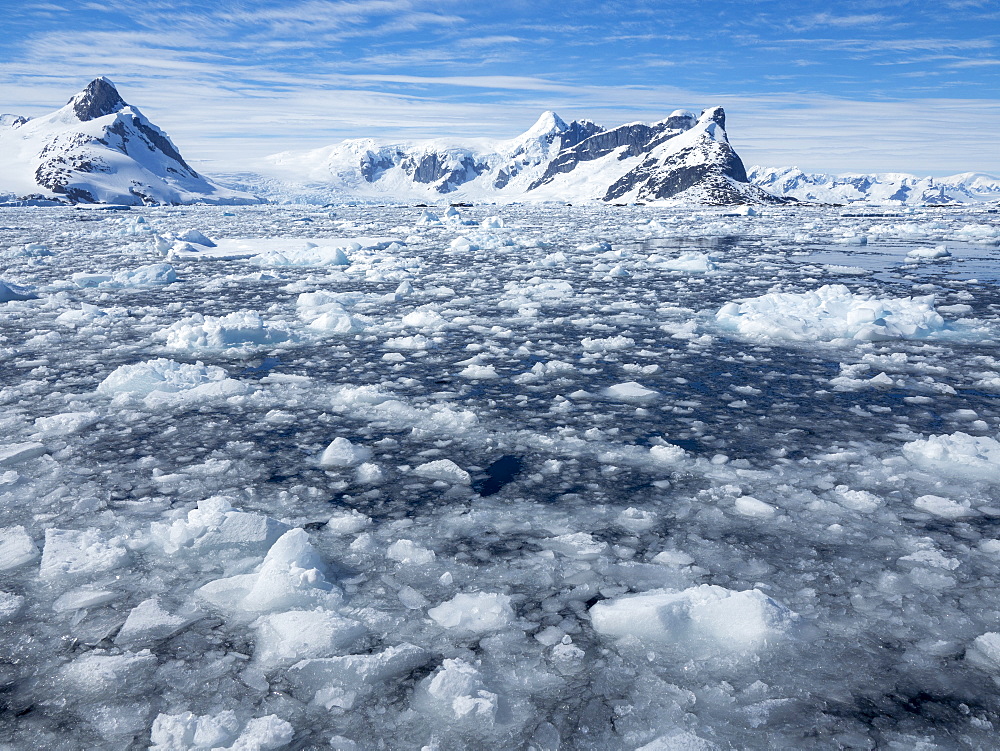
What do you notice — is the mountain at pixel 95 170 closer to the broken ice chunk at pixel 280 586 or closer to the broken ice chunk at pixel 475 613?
the broken ice chunk at pixel 280 586

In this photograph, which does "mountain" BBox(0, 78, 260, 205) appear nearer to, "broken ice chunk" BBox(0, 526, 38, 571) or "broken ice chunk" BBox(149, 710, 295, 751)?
"broken ice chunk" BBox(0, 526, 38, 571)

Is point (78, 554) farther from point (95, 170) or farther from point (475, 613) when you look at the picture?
point (95, 170)

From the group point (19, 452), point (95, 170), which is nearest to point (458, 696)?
point (19, 452)

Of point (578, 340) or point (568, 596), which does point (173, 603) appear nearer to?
point (568, 596)

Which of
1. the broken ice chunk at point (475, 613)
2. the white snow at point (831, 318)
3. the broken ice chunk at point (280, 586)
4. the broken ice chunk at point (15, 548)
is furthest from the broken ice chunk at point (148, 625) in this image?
the white snow at point (831, 318)

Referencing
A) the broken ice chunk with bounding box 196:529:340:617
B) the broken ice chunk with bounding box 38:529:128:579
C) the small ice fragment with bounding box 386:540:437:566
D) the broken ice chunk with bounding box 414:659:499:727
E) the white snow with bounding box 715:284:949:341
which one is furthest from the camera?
the white snow with bounding box 715:284:949:341

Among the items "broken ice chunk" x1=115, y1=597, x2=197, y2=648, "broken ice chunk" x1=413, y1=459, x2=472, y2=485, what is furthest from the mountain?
"broken ice chunk" x1=115, y1=597, x2=197, y2=648

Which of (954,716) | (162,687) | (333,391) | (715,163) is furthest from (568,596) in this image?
(715,163)
